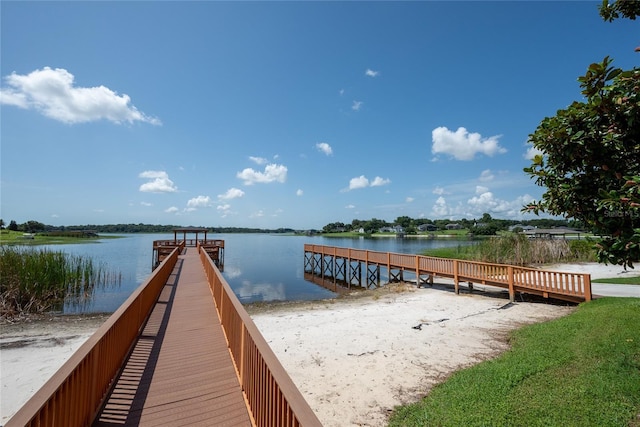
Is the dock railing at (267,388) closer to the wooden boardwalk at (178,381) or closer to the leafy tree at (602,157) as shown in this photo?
the wooden boardwalk at (178,381)

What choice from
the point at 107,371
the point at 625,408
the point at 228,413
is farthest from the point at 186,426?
the point at 625,408

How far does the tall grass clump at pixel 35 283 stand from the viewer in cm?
1328

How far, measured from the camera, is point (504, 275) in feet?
45.0

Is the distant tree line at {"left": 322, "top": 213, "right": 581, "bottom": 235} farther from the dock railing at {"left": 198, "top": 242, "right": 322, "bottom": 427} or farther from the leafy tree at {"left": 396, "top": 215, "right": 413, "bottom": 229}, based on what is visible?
the dock railing at {"left": 198, "top": 242, "right": 322, "bottom": 427}

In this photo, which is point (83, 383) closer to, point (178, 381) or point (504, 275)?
point (178, 381)

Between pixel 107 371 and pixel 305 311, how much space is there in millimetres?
9476

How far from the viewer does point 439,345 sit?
25.2ft

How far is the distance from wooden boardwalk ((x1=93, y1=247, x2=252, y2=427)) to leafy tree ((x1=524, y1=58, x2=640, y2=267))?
460 centimetres

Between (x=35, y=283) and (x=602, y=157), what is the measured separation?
21044mm

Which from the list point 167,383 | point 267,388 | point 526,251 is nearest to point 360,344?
point 167,383

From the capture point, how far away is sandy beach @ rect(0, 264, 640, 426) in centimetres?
535

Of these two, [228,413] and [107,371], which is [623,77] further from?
[107,371]

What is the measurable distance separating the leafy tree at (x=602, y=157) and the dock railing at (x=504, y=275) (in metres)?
9.04

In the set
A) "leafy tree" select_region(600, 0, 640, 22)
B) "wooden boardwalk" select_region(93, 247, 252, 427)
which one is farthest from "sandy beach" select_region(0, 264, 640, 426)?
"leafy tree" select_region(600, 0, 640, 22)
